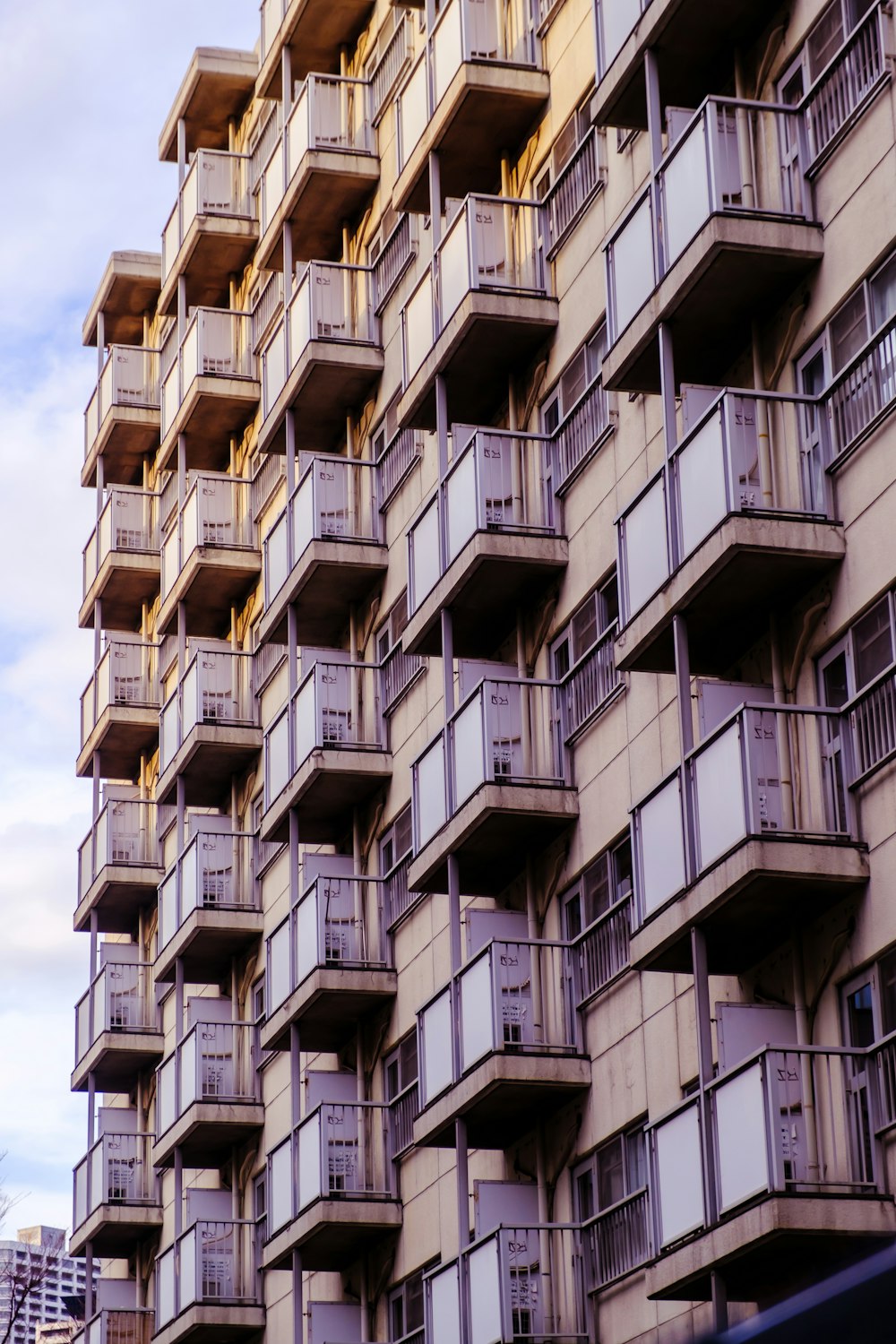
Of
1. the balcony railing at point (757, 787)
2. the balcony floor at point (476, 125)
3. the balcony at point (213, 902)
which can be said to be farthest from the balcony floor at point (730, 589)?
the balcony at point (213, 902)

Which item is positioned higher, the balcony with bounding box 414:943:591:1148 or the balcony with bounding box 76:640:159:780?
the balcony with bounding box 76:640:159:780

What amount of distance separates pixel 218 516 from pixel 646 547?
22433 millimetres

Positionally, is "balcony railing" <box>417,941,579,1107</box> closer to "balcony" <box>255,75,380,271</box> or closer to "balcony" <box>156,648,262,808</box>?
"balcony" <box>156,648,262,808</box>

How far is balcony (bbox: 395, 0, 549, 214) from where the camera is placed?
28453 millimetres

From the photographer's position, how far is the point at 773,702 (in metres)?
19.1

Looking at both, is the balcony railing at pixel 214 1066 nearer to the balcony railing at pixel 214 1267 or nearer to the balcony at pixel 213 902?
the balcony at pixel 213 902

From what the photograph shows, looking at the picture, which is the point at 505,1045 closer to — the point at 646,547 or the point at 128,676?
the point at 646,547

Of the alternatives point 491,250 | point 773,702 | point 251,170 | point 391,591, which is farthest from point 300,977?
point 251,170

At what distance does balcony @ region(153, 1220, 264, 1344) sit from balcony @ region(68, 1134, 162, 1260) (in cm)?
583

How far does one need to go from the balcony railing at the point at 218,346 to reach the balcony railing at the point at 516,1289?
937 inches

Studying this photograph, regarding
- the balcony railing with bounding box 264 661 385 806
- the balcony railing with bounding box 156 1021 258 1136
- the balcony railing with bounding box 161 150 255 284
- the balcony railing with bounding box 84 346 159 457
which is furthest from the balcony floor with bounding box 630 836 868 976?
the balcony railing with bounding box 84 346 159 457

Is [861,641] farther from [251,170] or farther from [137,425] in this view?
[137,425]

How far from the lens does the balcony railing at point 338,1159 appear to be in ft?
97.9

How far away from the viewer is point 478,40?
94.4 feet
